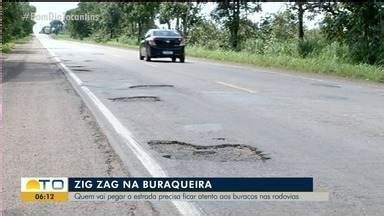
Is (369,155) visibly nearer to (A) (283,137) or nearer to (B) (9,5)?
(A) (283,137)

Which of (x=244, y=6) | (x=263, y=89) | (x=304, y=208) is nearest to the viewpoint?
(x=304, y=208)

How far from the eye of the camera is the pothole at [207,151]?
6.65 m

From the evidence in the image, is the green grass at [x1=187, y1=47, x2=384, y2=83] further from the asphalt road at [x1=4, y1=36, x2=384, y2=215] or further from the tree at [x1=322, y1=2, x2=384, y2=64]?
the asphalt road at [x1=4, y1=36, x2=384, y2=215]

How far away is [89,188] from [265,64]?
21714 millimetres

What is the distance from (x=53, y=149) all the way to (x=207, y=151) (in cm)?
181

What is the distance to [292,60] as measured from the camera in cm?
2492

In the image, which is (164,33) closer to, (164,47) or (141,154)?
(164,47)

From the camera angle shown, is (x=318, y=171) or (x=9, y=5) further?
(x=9, y=5)

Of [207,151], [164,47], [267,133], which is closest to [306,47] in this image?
[164,47]

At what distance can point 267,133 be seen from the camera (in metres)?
8.09

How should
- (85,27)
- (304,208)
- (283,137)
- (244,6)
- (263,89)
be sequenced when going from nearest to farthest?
(304,208), (283,137), (263,89), (244,6), (85,27)

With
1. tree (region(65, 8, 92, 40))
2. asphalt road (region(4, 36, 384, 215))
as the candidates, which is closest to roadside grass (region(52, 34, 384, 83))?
asphalt road (region(4, 36, 384, 215))

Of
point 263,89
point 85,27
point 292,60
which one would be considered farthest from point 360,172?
point 85,27

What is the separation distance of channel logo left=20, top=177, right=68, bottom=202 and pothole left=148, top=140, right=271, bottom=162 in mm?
1776
